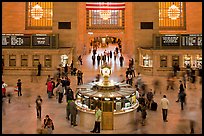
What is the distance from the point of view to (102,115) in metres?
12.9

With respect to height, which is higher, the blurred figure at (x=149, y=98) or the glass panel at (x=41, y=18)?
the glass panel at (x=41, y=18)

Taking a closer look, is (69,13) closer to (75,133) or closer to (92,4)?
(92,4)

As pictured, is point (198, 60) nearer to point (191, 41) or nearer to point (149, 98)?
point (191, 41)

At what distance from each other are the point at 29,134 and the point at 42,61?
1466 centimetres

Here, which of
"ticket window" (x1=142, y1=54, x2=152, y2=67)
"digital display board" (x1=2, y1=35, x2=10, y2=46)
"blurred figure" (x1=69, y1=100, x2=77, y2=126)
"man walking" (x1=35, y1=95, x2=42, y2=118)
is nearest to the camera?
"blurred figure" (x1=69, y1=100, x2=77, y2=126)

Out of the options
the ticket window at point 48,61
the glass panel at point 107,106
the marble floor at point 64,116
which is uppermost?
the ticket window at point 48,61

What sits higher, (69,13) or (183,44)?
(69,13)

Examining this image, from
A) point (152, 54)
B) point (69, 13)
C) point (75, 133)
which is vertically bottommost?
point (75, 133)

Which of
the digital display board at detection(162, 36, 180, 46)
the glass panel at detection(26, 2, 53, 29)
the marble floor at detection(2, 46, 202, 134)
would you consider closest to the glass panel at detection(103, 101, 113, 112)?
the marble floor at detection(2, 46, 202, 134)

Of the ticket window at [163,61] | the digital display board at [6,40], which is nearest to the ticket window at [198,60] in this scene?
the ticket window at [163,61]

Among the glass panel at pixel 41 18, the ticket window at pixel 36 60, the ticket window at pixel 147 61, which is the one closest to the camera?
the ticket window at pixel 36 60

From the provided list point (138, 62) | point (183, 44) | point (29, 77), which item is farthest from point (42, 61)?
point (183, 44)

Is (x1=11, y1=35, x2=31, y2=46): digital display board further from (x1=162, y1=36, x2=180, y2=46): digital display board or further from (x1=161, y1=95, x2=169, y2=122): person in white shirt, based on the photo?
(x1=161, y1=95, x2=169, y2=122): person in white shirt

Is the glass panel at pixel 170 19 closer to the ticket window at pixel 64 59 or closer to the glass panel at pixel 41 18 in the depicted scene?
the glass panel at pixel 41 18
